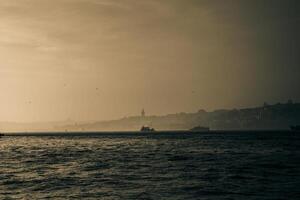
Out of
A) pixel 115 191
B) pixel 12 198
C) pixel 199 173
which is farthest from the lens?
pixel 199 173

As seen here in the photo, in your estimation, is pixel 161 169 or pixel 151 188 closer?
pixel 151 188

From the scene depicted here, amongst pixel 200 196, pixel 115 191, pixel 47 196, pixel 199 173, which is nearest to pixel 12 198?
pixel 47 196

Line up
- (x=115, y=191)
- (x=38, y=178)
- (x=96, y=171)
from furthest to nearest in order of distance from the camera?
(x=96, y=171), (x=38, y=178), (x=115, y=191)

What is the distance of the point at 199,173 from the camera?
4891cm

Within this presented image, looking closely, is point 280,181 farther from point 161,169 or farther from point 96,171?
point 96,171

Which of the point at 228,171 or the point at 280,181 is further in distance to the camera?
the point at 228,171

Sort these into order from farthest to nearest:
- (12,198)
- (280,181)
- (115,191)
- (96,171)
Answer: (96,171) < (280,181) < (115,191) < (12,198)

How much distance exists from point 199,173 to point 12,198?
24.5 m

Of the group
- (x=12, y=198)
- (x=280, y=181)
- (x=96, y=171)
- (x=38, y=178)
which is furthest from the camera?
(x=96, y=171)

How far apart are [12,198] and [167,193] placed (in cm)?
1374

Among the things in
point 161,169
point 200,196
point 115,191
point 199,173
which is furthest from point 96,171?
point 200,196

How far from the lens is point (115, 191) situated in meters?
35.8

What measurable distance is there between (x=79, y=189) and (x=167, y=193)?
906 cm

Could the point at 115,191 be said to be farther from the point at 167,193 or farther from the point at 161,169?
the point at 161,169
